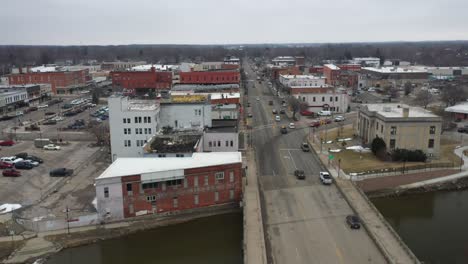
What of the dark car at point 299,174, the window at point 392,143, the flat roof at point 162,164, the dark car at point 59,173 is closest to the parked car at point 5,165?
the dark car at point 59,173

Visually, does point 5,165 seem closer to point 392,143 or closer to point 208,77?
point 392,143

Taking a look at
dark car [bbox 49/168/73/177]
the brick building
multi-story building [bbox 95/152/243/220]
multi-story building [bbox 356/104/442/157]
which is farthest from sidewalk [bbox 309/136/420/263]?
the brick building

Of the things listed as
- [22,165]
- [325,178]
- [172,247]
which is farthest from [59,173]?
[325,178]

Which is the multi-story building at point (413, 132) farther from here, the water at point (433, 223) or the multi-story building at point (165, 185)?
the multi-story building at point (165, 185)

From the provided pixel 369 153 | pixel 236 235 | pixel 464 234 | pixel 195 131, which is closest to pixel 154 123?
pixel 195 131

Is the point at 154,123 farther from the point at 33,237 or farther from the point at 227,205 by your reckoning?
the point at 33,237
